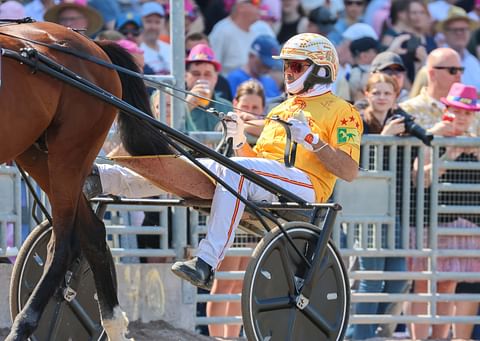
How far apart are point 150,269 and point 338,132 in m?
1.90

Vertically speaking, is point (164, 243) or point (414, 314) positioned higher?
point (164, 243)

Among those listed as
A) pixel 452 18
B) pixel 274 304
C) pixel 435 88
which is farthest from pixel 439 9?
pixel 274 304

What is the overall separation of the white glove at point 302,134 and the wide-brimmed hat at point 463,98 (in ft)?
8.40

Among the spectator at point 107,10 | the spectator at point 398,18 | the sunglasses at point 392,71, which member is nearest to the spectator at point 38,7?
the spectator at point 107,10

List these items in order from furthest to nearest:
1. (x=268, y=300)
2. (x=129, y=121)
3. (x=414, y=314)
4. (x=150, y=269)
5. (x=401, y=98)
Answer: (x=401, y=98), (x=414, y=314), (x=150, y=269), (x=129, y=121), (x=268, y=300)

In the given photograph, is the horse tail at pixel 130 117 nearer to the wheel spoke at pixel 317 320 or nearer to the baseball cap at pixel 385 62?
the wheel spoke at pixel 317 320


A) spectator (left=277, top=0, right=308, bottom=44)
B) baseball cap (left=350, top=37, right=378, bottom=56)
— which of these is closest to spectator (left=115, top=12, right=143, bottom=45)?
baseball cap (left=350, top=37, right=378, bottom=56)

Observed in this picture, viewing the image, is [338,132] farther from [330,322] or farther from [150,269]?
[150,269]

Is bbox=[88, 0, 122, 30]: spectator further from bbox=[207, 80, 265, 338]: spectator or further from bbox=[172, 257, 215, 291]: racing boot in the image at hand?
bbox=[172, 257, 215, 291]: racing boot

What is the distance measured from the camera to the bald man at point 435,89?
9.20 m

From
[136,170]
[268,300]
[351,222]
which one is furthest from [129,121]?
[351,222]

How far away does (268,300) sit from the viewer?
6.25 m

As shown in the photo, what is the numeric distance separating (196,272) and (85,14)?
4821mm

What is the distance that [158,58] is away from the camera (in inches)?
425
